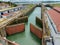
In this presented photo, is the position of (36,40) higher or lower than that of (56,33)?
lower

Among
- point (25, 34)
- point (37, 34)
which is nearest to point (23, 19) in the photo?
point (25, 34)

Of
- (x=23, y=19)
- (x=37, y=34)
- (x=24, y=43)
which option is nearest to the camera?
(x=24, y=43)

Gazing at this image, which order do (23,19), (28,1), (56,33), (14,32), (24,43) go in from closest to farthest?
1. (56,33)
2. (24,43)
3. (14,32)
4. (23,19)
5. (28,1)

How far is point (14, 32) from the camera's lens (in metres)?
16.9

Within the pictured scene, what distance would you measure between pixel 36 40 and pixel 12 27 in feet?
10.1

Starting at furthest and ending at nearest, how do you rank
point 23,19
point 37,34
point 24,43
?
point 23,19 → point 37,34 → point 24,43

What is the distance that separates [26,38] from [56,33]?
8023 millimetres

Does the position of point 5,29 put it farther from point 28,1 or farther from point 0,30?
point 28,1

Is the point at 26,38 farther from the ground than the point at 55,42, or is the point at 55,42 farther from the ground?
the point at 55,42

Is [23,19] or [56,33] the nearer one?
[56,33]

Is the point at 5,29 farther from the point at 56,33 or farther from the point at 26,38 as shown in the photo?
the point at 56,33

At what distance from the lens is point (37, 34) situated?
15.7m

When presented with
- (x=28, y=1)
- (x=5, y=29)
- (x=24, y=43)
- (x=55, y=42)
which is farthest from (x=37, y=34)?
(x=28, y=1)

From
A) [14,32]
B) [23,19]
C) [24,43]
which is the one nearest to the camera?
[24,43]
